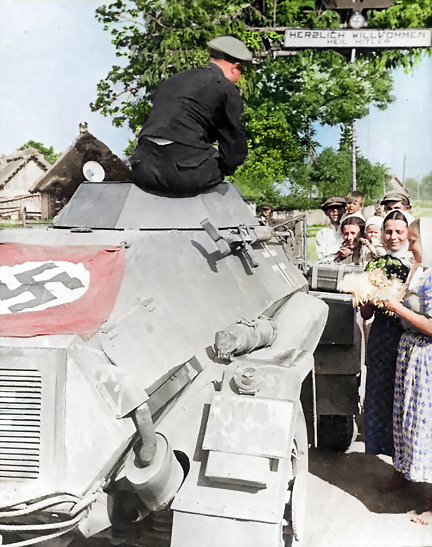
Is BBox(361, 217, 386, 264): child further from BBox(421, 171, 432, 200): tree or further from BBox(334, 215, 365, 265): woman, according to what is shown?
BBox(421, 171, 432, 200): tree

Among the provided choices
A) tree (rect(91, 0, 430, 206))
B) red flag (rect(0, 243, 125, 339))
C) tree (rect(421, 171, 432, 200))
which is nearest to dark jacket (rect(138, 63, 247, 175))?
red flag (rect(0, 243, 125, 339))

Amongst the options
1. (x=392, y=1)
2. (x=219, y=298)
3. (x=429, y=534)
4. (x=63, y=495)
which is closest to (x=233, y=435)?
(x=63, y=495)

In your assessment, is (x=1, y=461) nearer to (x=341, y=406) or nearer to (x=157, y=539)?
(x=157, y=539)

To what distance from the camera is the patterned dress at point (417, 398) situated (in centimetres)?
397

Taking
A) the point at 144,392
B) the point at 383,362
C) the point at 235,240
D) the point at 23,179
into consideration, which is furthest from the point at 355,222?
the point at 23,179

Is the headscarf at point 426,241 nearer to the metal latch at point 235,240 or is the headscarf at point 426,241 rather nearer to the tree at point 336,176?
the metal latch at point 235,240

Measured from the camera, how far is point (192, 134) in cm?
382

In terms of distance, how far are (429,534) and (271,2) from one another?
11271mm

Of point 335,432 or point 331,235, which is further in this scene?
point 331,235

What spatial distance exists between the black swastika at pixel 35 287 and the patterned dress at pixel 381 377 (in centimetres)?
249

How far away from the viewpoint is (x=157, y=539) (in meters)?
2.97

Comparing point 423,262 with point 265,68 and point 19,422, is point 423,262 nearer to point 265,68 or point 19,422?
point 19,422

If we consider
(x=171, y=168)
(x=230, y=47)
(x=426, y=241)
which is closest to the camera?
(x=171, y=168)

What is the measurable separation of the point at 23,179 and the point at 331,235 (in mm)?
10678
